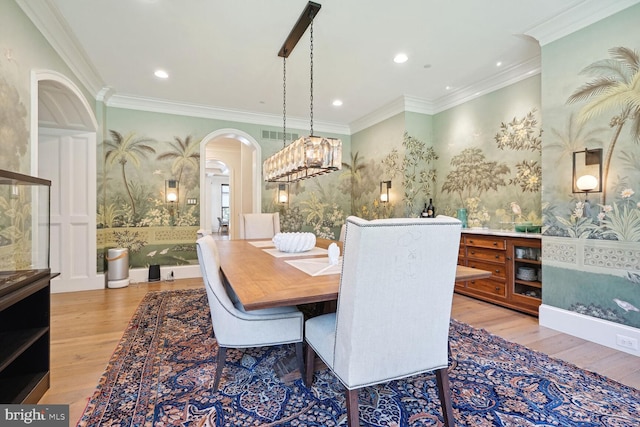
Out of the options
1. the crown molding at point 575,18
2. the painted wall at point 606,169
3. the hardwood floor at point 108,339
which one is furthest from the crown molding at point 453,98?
the hardwood floor at point 108,339

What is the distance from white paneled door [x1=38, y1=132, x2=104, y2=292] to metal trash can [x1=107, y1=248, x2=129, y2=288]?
0.14 meters

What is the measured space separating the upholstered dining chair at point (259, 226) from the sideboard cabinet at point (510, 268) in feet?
9.05

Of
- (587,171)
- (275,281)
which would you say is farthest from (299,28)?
(587,171)

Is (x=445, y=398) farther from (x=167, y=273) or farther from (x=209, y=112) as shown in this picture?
(x=209, y=112)

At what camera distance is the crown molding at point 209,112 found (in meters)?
4.65

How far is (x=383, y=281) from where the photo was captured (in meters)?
1.25

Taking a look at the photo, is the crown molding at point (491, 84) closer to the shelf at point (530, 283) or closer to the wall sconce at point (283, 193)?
the shelf at point (530, 283)

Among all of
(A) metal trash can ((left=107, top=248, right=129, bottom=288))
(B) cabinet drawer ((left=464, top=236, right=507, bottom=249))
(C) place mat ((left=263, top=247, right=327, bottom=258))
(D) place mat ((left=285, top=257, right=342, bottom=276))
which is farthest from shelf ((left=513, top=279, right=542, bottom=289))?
(A) metal trash can ((left=107, top=248, right=129, bottom=288))

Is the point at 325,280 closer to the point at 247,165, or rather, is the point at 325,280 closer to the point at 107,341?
the point at 107,341

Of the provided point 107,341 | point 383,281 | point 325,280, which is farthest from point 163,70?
point 383,281

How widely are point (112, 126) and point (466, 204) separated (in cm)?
545

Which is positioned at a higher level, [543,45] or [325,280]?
[543,45]

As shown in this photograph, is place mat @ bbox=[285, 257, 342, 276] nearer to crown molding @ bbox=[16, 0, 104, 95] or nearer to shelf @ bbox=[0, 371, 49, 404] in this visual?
shelf @ bbox=[0, 371, 49, 404]

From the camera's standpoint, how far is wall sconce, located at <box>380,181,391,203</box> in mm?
5117
